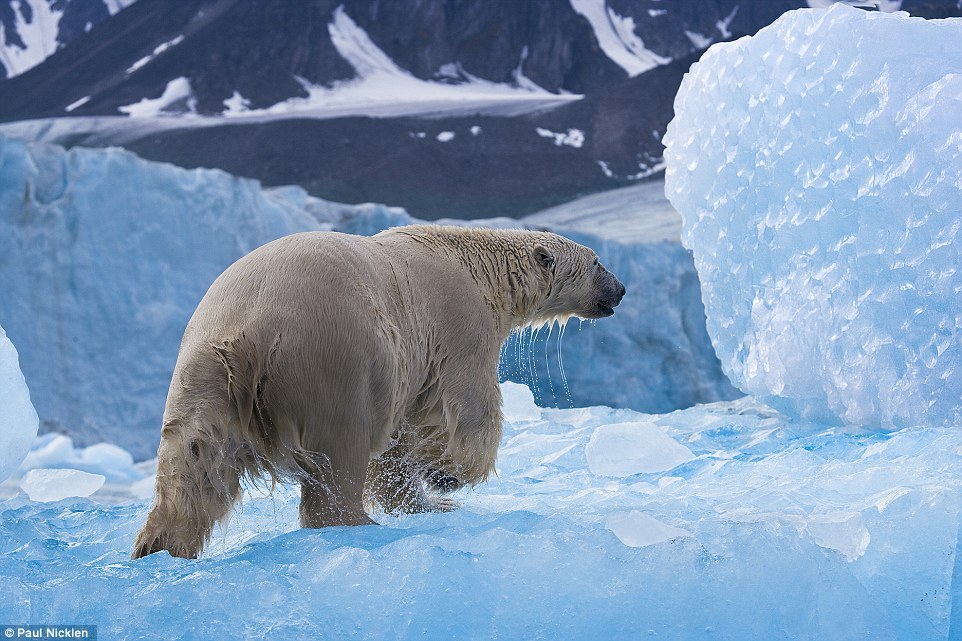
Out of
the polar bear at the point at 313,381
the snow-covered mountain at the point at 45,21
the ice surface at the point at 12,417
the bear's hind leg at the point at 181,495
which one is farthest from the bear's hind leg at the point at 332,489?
the snow-covered mountain at the point at 45,21

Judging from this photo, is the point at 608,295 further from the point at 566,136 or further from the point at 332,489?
the point at 566,136

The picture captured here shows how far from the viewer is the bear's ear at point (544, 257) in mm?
3615

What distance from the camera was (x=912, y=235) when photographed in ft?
13.5

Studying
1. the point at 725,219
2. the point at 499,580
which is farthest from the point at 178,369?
the point at 725,219

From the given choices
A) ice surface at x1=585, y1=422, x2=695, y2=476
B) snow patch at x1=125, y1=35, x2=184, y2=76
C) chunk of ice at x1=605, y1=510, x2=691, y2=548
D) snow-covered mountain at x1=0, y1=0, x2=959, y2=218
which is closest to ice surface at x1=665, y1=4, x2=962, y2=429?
ice surface at x1=585, y1=422, x2=695, y2=476

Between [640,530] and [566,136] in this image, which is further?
[566,136]

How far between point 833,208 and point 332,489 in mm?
2991

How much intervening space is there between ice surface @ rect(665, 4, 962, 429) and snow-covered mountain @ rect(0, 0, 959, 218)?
799cm

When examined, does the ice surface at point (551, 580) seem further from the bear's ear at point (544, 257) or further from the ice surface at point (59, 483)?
the ice surface at point (59, 483)

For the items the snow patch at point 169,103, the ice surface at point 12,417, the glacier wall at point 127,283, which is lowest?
the glacier wall at point 127,283

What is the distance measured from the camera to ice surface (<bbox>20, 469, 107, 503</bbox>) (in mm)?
4699

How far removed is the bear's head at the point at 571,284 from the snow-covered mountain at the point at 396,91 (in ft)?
30.3

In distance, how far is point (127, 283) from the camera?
10484mm

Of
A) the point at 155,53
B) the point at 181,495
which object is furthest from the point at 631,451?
the point at 155,53
